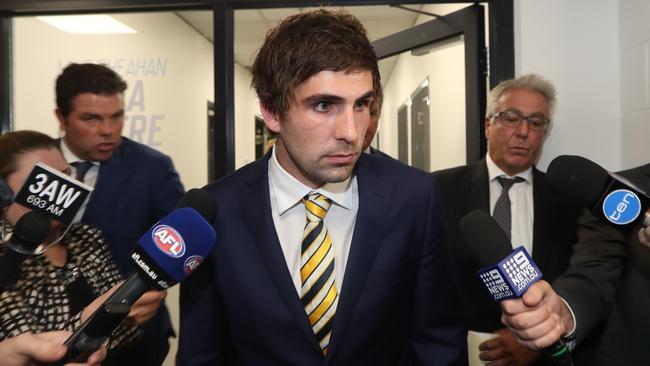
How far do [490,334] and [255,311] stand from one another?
3.38 feet

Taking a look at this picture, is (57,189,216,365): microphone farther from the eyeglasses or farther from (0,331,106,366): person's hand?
the eyeglasses

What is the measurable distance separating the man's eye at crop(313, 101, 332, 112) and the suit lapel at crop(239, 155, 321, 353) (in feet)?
0.80

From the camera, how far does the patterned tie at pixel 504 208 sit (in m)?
2.21

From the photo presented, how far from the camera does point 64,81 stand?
236 centimetres

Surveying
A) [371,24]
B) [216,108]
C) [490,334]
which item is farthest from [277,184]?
[371,24]

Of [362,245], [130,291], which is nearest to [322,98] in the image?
[362,245]

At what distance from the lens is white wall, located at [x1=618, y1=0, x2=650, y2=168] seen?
2.33m

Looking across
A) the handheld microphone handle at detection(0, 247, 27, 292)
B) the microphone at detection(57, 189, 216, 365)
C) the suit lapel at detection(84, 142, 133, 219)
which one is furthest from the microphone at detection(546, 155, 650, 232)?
the suit lapel at detection(84, 142, 133, 219)

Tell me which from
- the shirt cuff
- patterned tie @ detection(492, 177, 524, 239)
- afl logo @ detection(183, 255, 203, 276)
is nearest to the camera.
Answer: afl logo @ detection(183, 255, 203, 276)

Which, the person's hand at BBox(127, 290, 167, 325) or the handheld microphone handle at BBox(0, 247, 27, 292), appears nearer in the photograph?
the handheld microphone handle at BBox(0, 247, 27, 292)

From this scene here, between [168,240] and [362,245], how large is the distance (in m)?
0.46

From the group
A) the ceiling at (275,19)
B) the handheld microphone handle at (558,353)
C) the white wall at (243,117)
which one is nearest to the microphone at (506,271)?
the handheld microphone handle at (558,353)

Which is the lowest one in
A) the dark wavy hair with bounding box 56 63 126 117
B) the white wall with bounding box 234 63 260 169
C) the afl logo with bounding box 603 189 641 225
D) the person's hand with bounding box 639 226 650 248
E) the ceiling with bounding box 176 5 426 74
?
the person's hand with bounding box 639 226 650 248

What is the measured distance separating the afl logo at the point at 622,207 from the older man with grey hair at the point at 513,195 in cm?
102
